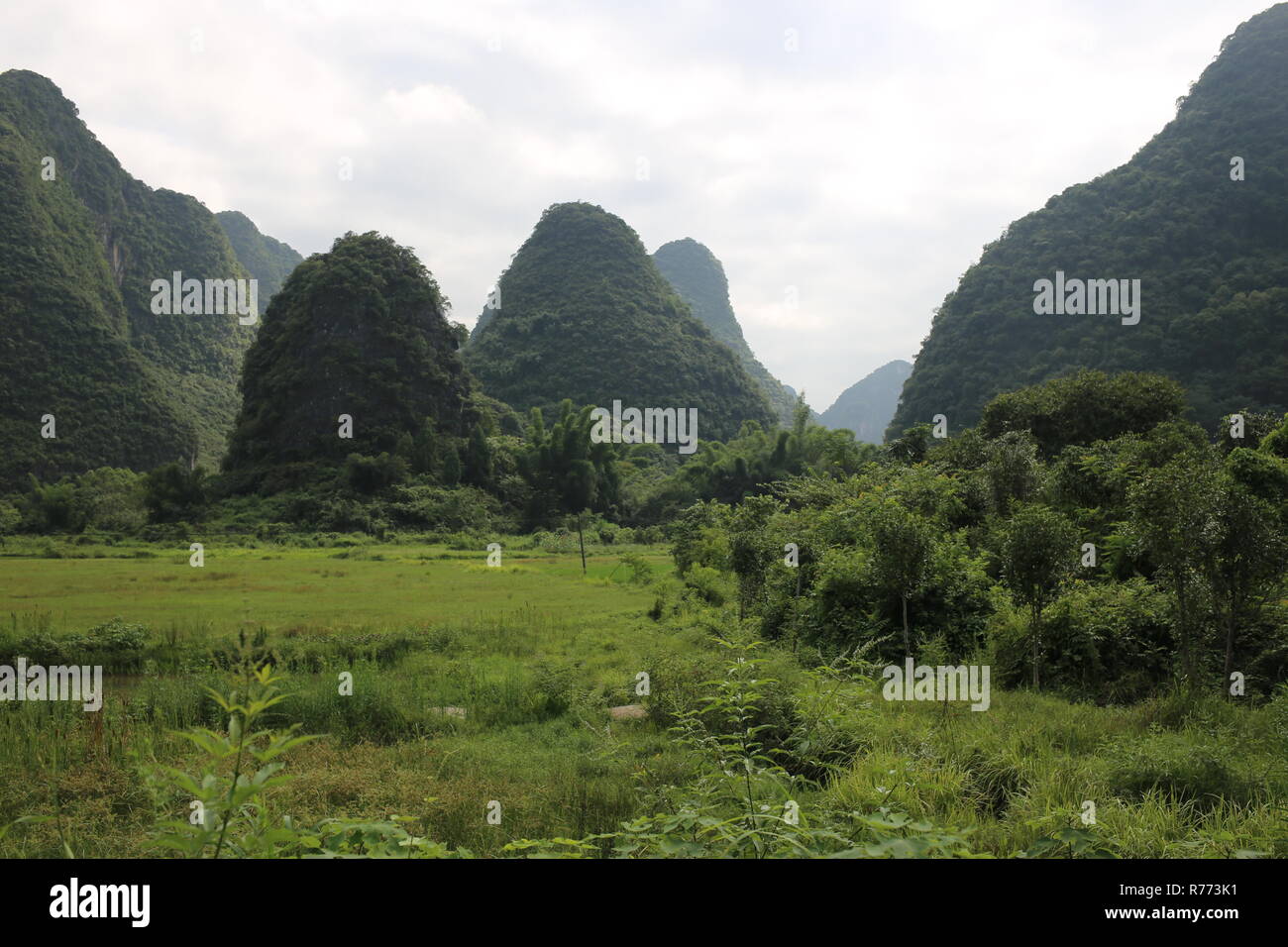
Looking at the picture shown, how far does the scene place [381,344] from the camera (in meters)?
54.2

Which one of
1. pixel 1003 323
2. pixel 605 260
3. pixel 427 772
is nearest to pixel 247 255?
pixel 605 260

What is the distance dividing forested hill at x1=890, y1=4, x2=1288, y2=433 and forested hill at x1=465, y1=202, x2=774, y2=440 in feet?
89.7

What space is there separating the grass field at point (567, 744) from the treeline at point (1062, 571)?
3.63 ft

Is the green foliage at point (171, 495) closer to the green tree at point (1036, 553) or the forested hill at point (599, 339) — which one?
the forested hill at point (599, 339)

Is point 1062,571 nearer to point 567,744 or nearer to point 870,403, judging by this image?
point 567,744

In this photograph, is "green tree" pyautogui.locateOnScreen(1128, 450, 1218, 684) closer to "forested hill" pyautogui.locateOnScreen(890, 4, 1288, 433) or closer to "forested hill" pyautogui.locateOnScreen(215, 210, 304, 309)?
"forested hill" pyautogui.locateOnScreen(890, 4, 1288, 433)

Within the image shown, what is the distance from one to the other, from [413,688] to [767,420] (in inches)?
2832

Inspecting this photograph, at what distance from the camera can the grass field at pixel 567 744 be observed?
454cm

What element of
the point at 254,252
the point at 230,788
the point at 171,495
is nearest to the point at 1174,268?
the point at 230,788

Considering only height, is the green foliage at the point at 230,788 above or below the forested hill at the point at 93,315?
below

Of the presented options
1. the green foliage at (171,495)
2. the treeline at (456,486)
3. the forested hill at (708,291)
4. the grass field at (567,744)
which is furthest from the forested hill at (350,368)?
the forested hill at (708,291)

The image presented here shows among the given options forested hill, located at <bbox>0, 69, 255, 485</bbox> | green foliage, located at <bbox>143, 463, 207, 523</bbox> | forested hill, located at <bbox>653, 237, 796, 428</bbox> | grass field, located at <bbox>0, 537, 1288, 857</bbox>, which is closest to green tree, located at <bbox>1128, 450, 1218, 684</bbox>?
grass field, located at <bbox>0, 537, 1288, 857</bbox>

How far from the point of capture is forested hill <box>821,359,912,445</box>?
163000 millimetres
